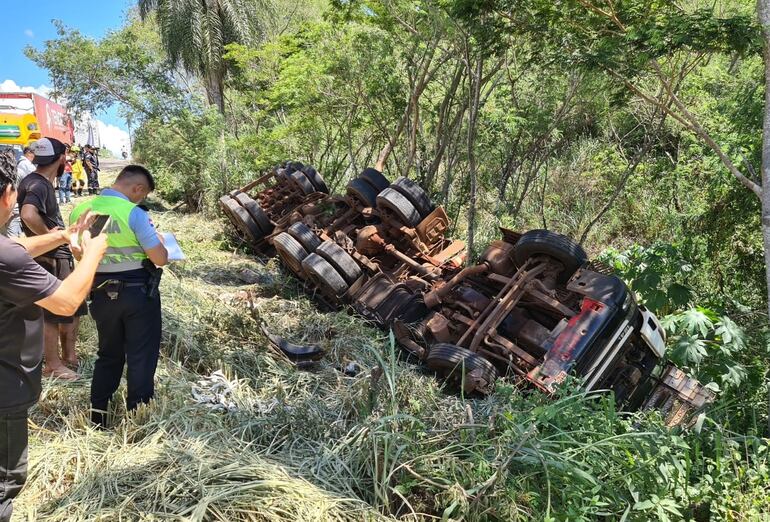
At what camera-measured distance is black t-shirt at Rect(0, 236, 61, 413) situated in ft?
5.73

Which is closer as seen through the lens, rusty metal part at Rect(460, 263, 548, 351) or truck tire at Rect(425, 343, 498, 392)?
truck tire at Rect(425, 343, 498, 392)

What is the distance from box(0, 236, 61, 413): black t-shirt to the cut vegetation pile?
0.70 metres

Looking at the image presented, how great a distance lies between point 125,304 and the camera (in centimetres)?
277

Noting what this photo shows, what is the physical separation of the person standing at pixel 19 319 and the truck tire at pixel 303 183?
542 cm

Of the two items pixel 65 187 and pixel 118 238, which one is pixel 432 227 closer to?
pixel 118 238

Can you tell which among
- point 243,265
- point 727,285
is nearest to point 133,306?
point 243,265

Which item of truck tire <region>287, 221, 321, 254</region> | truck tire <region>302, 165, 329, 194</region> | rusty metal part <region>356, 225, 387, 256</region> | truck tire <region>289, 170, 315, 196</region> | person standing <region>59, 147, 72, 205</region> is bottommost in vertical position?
person standing <region>59, 147, 72, 205</region>

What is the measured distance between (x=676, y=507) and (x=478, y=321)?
1.86 metres

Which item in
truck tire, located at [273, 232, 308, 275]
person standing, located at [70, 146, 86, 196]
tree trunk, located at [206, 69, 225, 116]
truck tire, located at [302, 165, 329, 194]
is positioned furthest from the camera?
tree trunk, located at [206, 69, 225, 116]

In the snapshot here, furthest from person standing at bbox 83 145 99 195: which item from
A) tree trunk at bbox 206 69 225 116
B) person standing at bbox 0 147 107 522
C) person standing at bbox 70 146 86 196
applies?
person standing at bbox 0 147 107 522

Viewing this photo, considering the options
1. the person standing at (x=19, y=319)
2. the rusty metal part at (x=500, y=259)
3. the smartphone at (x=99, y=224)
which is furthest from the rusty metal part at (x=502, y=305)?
the person standing at (x=19, y=319)

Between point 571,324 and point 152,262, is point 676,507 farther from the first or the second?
point 152,262

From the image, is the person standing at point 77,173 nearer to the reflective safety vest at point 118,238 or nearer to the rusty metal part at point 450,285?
the rusty metal part at point 450,285

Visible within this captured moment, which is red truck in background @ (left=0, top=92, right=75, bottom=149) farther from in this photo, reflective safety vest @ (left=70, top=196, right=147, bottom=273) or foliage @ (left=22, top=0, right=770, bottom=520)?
reflective safety vest @ (left=70, top=196, right=147, bottom=273)
